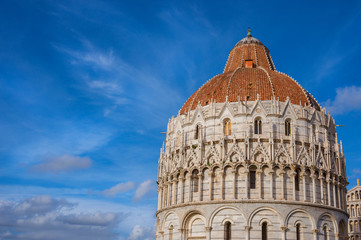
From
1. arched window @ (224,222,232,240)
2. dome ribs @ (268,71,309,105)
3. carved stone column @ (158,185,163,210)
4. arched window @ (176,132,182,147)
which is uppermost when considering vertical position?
dome ribs @ (268,71,309,105)

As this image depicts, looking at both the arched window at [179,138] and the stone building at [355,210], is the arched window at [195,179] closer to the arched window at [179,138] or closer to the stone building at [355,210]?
the arched window at [179,138]

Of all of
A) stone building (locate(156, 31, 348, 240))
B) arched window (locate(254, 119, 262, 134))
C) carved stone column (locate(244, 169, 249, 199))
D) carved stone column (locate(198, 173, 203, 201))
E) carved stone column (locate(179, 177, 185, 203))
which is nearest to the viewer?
stone building (locate(156, 31, 348, 240))

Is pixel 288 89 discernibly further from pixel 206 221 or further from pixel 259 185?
pixel 206 221

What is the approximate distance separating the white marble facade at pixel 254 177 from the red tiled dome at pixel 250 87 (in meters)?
1.43

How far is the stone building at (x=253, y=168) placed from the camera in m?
36.8

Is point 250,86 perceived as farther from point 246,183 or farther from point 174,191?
point 174,191

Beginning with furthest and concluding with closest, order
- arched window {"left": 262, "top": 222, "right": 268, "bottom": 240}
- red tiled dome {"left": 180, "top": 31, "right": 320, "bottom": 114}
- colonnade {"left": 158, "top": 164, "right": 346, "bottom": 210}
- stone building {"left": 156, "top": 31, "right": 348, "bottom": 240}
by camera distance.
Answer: red tiled dome {"left": 180, "top": 31, "right": 320, "bottom": 114} < colonnade {"left": 158, "top": 164, "right": 346, "bottom": 210} < stone building {"left": 156, "top": 31, "right": 348, "bottom": 240} < arched window {"left": 262, "top": 222, "right": 268, "bottom": 240}

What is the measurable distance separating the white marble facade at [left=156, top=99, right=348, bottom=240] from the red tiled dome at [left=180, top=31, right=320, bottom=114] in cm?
143

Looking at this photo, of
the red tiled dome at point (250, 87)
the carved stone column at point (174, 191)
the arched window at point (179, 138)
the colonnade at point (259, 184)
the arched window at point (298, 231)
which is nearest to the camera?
the arched window at point (298, 231)

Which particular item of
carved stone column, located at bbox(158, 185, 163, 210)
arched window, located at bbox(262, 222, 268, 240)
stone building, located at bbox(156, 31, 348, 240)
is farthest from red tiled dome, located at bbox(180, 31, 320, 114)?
arched window, located at bbox(262, 222, 268, 240)

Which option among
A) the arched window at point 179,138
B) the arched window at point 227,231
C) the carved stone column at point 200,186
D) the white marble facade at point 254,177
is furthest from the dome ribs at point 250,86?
the arched window at point 227,231

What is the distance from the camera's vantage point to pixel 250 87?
42781 mm

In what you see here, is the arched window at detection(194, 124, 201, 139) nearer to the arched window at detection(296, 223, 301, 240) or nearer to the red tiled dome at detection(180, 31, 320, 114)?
the red tiled dome at detection(180, 31, 320, 114)

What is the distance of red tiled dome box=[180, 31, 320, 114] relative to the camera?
4228 centimetres
